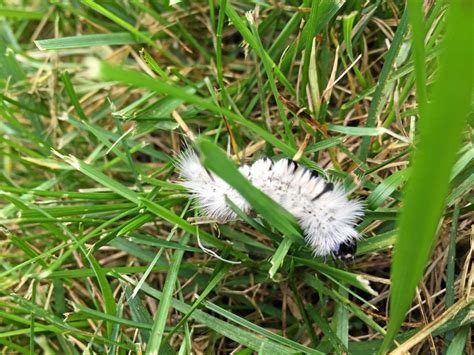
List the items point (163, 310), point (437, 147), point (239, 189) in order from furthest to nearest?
1. point (163, 310)
2. point (239, 189)
3. point (437, 147)

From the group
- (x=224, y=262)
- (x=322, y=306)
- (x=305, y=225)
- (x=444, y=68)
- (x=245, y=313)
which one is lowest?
(x=245, y=313)

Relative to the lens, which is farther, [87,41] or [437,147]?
[87,41]

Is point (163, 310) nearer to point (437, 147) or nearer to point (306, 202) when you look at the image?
point (306, 202)

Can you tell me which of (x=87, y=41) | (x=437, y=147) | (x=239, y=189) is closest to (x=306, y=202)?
(x=239, y=189)

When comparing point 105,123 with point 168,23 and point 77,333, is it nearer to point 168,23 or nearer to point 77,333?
point 168,23

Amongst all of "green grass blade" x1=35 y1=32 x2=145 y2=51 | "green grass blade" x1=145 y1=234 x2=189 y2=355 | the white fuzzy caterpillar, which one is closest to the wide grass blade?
the white fuzzy caterpillar

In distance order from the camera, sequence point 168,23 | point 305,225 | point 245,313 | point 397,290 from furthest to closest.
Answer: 1. point 168,23
2. point 245,313
3. point 305,225
4. point 397,290

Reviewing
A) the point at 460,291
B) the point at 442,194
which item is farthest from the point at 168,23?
the point at 442,194

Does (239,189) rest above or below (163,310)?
above

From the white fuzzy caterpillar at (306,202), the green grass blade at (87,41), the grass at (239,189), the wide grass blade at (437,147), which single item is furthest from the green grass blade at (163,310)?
the green grass blade at (87,41)
